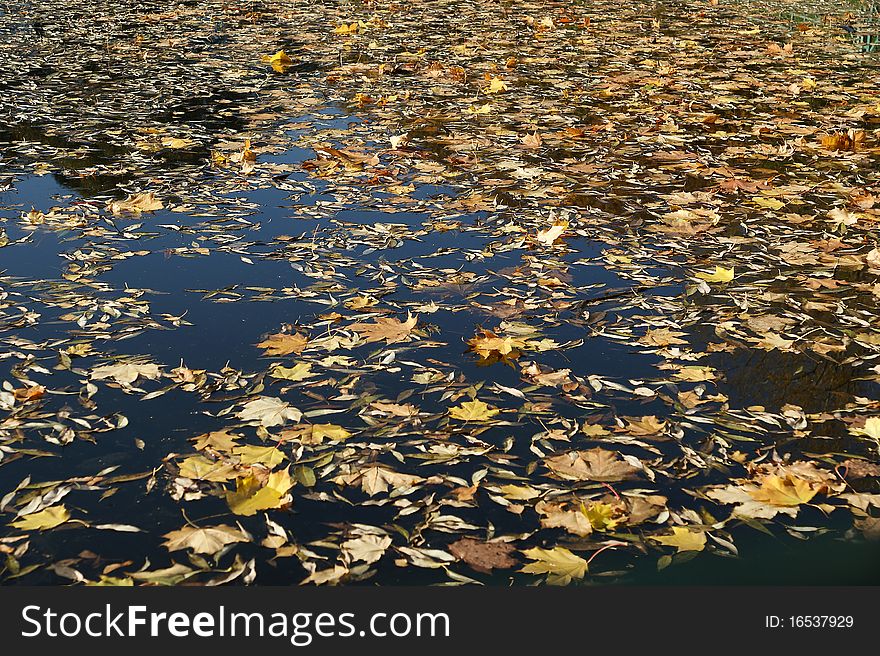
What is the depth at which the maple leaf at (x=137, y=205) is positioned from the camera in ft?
18.8

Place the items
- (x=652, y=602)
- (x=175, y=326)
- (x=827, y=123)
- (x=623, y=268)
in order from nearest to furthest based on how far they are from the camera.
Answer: (x=652, y=602), (x=175, y=326), (x=623, y=268), (x=827, y=123)

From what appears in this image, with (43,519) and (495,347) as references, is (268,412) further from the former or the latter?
(495,347)

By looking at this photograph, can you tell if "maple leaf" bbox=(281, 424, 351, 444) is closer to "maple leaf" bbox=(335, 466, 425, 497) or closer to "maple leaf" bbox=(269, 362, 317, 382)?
"maple leaf" bbox=(335, 466, 425, 497)

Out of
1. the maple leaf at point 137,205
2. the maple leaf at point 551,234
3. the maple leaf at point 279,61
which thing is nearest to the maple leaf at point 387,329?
the maple leaf at point 551,234

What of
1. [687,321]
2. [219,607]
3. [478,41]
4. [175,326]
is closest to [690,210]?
[687,321]

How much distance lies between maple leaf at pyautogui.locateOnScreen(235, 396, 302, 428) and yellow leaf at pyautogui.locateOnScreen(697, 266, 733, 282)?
7.74 ft

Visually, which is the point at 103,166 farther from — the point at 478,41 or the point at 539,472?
the point at 478,41

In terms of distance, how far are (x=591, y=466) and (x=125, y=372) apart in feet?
Answer: 6.33

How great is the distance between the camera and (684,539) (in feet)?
9.50

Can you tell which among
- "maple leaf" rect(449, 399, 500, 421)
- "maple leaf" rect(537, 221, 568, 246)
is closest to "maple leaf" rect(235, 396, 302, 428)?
"maple leaf" rect(449, 399, 500, 421)

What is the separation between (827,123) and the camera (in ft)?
25.5

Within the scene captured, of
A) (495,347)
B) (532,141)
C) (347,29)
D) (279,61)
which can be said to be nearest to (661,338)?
(495,347)

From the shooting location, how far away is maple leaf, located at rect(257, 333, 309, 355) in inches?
158

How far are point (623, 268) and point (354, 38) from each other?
7.87 m
